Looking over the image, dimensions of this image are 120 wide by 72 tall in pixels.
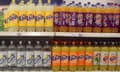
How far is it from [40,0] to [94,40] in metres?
0.85

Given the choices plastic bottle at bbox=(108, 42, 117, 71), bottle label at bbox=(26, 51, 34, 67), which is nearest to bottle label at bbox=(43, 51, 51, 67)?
bottle label at bbox=(26, 51, 34, 67)

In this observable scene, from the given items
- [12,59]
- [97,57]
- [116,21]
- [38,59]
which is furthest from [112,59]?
[12,59]

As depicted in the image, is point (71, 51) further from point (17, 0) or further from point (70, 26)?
point (17, 0)

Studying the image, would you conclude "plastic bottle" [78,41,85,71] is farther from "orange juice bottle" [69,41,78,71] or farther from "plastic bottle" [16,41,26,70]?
"plastic bottle" [16,41,26,70]

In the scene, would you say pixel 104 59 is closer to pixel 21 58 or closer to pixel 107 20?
pixel 107 20

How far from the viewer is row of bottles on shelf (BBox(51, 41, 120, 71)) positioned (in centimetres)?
247

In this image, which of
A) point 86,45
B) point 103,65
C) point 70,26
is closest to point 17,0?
point 70,26

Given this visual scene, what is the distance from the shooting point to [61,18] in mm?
2453

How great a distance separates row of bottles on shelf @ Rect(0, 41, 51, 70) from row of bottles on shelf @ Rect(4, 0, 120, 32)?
234 mm

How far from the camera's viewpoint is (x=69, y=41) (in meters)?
2.66

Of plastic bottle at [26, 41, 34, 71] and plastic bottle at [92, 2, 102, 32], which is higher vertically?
plastic bottle at [92, 2, 102, 32]

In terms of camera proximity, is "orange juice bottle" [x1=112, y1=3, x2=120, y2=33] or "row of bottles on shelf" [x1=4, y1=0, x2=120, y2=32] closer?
"row of bottles on shelf" [x1=4, y1=0, x2=120, y2=32]

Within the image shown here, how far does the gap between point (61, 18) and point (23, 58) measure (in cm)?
60

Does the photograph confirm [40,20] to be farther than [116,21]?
No
